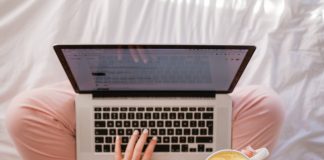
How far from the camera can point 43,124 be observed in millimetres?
849

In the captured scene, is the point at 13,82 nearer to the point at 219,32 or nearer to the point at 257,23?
the point at 219,32

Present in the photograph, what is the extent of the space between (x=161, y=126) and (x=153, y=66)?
0.13 metres

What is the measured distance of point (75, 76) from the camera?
0.83m

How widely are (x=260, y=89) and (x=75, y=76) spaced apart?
1.34 feet

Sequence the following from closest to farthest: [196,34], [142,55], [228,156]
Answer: [228,156] < [142,55] < [196,34]

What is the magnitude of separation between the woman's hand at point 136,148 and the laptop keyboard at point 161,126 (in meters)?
0.02

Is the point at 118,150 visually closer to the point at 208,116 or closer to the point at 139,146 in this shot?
the point at 139,146

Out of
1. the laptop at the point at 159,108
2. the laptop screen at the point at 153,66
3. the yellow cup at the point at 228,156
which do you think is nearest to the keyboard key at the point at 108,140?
the laptop at the point at 159,108

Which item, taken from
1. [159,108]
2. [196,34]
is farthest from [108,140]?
[196,34]

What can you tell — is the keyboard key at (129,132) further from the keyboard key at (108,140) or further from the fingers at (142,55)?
the fingers at (142,55)

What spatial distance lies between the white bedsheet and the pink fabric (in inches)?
9.1

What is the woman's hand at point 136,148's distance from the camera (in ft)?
2.69

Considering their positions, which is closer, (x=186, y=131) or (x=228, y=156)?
(x=228, y=156)

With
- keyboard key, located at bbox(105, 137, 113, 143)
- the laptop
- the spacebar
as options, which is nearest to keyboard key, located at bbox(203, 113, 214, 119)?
the laptop
